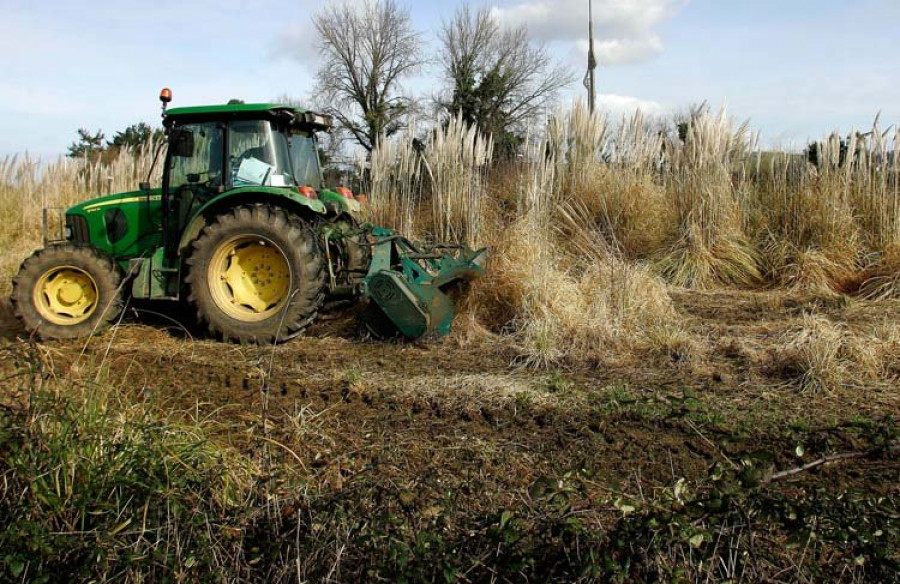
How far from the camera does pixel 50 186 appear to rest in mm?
11836

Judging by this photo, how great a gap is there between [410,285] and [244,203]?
157 centimetres

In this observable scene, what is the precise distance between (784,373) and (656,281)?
1.92 meters

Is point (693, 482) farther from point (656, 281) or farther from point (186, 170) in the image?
point (186, 170)

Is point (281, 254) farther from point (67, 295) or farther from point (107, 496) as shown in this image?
point (107, 496)

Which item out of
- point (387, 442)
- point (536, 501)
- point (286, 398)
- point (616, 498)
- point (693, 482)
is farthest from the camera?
point (286, 398)

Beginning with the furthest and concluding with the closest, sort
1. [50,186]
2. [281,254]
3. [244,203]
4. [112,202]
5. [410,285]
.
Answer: [50,186]
[112,202]
[244,203]
[281,254]
[410,285]

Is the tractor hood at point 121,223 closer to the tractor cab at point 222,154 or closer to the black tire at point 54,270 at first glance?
the tractor cab at point 222,154

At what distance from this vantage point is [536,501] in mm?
2713

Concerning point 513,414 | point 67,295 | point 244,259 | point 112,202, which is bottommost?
point 513,414

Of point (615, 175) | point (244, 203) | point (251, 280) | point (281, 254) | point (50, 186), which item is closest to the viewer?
point (281, 254)

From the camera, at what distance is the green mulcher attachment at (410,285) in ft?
17.8

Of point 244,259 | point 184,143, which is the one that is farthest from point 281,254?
point 184,143

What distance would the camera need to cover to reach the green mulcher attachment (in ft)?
17.8

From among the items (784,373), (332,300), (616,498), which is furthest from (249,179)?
(616,498)
